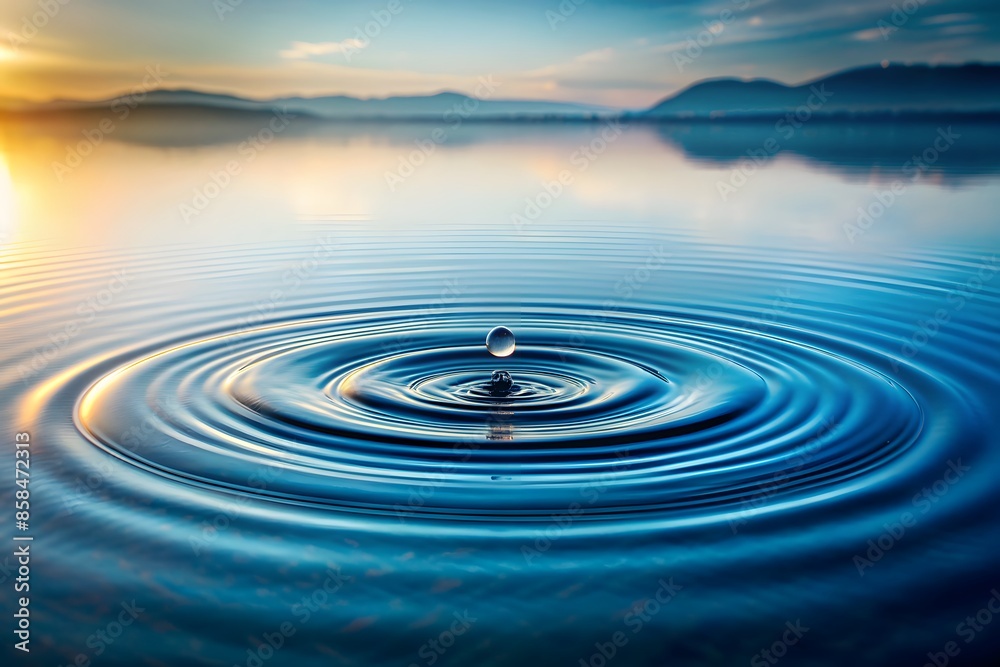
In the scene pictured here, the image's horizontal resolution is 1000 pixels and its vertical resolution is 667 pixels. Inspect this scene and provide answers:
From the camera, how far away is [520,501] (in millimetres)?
7699

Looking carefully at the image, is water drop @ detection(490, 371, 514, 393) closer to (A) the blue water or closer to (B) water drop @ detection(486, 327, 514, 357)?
(A) the blue water

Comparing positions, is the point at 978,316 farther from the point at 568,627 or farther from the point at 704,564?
the point at 568,627

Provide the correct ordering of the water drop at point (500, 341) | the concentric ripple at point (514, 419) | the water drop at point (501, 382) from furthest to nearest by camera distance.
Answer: the water drop at point (500, 341)
the water drop at point (501, 382)
the concentric ripple at point (514, 419)

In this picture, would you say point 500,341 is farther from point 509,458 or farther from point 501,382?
point 509,458

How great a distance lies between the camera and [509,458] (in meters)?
8.53

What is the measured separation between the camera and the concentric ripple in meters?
7.91

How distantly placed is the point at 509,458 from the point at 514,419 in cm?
105

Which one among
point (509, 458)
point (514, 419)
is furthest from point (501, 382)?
point (509, 458)

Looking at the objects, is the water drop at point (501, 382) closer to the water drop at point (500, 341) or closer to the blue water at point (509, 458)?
the blue water at point (509, 458)

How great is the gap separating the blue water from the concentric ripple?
41mm

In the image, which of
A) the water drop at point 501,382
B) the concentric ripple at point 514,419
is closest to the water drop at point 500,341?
the concentric ripple at point 514,419

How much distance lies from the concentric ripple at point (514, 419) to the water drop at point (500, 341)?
250mm

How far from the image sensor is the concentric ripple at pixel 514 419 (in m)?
7.91

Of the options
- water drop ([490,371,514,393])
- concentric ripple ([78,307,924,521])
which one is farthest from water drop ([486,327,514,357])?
water drop ([490,371,514,393])
